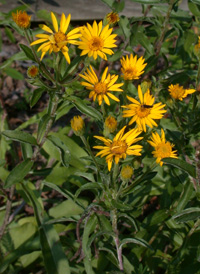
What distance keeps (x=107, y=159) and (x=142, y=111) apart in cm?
37

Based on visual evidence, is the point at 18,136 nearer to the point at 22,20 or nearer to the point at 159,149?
the point at 22,20

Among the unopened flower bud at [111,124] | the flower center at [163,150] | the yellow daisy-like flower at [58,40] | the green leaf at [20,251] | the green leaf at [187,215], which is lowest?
the green leaf at [20,251]

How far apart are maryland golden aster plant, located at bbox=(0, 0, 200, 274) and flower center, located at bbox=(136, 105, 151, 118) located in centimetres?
1

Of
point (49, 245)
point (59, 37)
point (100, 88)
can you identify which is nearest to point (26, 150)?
point (49, 245)

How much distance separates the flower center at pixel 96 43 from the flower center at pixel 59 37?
6.7 inches

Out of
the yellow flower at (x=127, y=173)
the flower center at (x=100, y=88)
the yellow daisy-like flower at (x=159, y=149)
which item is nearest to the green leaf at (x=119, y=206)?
the yellow flower at (x=127, y=173)

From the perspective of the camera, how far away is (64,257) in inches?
102

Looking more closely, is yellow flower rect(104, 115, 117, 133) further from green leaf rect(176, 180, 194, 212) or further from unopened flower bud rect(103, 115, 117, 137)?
green leaf rect(176, 180, 194, 212)

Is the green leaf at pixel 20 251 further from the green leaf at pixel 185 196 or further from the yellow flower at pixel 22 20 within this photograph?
the yellow flower at pixel 22 20

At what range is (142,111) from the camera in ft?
6.76

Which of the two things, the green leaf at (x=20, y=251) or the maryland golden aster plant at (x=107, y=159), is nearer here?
the maryland golden aster plant at (x=107, y=159)

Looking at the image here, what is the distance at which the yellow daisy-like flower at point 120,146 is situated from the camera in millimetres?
1942

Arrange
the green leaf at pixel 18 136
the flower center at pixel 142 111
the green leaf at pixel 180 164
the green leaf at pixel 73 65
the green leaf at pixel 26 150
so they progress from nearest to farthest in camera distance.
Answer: the green leaf at pixel 180 164
the flower center at pixel 142 111
the green leaf at pixel 73 65
the green leaf at pixel 18 136
the green leaf at pixel 26 150

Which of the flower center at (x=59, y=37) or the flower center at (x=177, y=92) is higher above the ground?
the flower center at (x=59, y=37)
